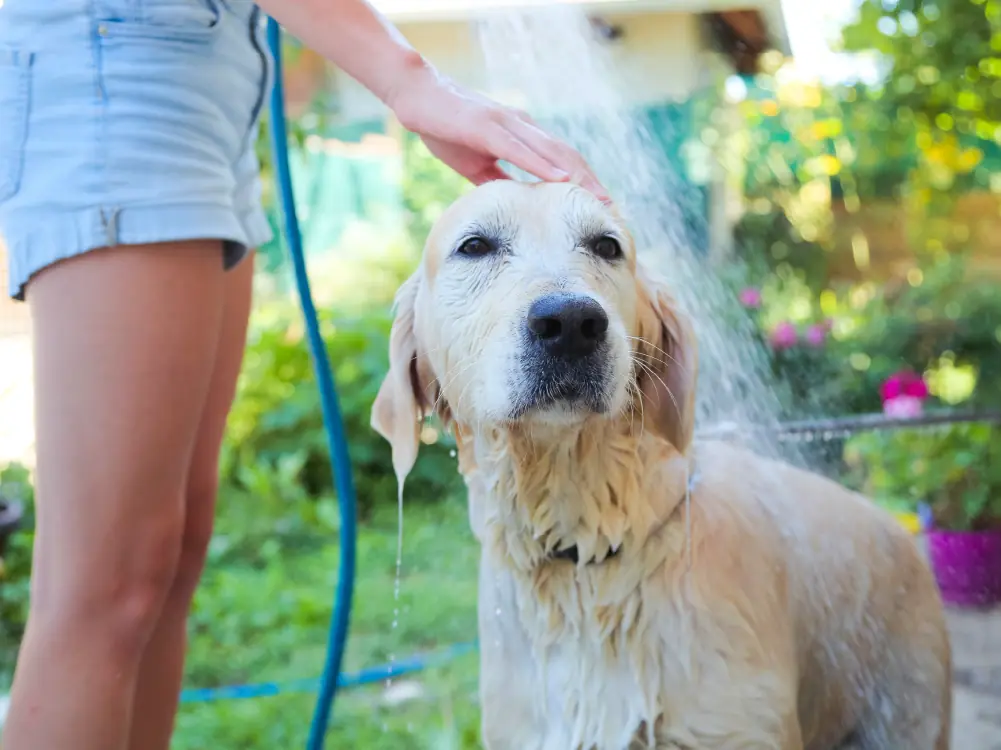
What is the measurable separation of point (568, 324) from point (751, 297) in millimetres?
2697

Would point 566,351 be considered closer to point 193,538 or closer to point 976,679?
point 193,538

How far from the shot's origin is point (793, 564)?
1.92 m

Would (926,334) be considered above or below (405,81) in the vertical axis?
below

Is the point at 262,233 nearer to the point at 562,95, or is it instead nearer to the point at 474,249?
the point at 474,249

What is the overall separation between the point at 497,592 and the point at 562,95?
70.0 inches

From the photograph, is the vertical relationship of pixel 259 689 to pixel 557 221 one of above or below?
below

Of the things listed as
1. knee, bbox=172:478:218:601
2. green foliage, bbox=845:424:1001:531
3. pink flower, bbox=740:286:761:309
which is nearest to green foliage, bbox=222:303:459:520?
pink flower, bbox=740:286:761:309

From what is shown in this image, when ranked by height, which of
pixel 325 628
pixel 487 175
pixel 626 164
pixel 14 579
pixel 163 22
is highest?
pixel 163 22

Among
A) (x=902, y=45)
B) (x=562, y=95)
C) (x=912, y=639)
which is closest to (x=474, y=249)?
(x=912, y=639)

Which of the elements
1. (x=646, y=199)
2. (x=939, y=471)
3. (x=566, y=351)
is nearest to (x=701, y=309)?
(x=646, y=199)

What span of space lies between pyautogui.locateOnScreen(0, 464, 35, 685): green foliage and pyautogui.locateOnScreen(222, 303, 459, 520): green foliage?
3.11 feet

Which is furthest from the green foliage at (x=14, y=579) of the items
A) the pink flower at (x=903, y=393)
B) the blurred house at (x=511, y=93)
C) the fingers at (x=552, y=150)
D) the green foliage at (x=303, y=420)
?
the pink flower at (x=903, y=393)

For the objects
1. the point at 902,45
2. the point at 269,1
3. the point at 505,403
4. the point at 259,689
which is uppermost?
the point at 902,45

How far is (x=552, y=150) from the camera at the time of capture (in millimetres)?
1682
